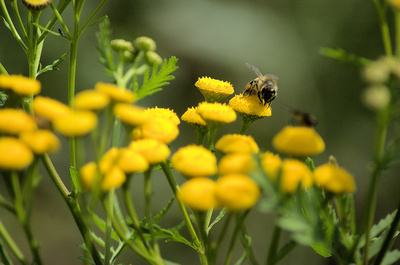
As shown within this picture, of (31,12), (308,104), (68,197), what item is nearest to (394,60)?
(68,197)

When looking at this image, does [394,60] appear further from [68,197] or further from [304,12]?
[304,12]

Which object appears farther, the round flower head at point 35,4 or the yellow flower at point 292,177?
the round flower head at point 35,4

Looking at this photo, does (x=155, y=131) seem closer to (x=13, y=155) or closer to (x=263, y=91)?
(x=13, y=155)

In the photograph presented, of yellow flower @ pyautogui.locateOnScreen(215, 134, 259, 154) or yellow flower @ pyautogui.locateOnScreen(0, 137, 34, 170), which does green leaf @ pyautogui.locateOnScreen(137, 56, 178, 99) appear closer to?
yellow flower @ pyautogui.locateOnScreen(215, 134, 259, 154)

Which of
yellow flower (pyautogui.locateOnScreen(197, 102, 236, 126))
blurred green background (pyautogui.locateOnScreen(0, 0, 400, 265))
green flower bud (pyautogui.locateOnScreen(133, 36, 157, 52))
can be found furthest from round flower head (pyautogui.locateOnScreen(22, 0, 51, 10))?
blurred green background (pyautogui.locateOnScreen(0, 0, 400, 265))

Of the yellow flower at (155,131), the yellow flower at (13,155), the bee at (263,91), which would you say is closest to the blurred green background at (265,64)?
the bee at (263,91)

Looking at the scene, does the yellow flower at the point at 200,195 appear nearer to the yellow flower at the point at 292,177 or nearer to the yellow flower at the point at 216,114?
the yellow flower at the point at 292,177
